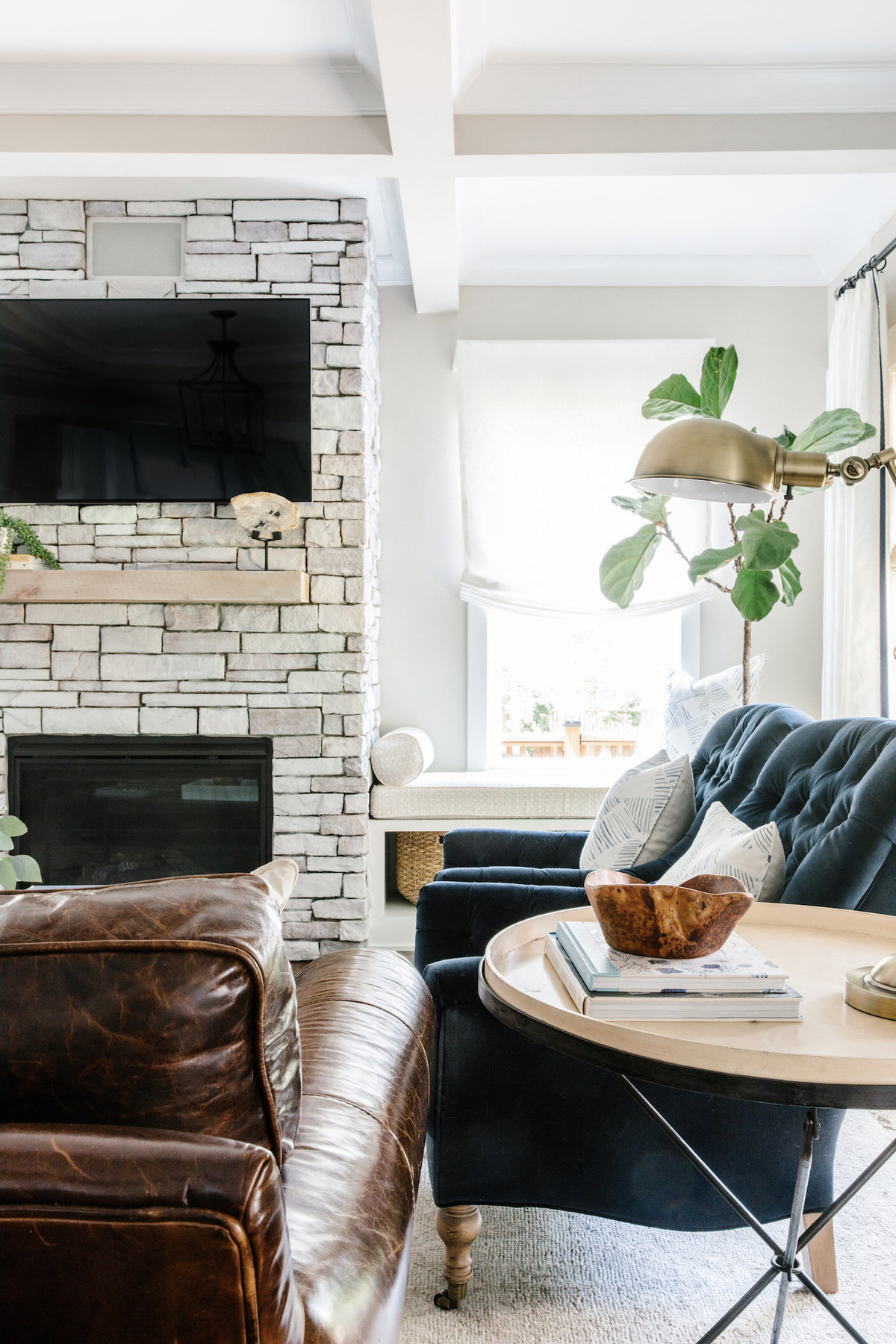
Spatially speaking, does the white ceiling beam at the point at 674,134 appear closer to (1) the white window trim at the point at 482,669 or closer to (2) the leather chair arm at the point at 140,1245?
(1) the white window trim at the point at 482,669

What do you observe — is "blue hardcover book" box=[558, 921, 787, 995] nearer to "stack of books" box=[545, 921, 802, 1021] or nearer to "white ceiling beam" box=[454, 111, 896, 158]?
"stack of books" box=[545, 921, 802, 1021]

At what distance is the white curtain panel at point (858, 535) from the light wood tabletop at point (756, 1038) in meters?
2.22

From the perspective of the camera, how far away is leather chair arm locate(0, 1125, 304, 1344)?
0.52 meters

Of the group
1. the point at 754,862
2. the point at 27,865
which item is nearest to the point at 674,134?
the point at 754,862

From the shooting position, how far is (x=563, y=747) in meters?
3.86

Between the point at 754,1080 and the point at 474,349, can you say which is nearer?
the point at 754,1080

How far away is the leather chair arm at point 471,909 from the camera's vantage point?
6.11ft

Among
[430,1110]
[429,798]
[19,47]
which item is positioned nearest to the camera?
[430,1110]

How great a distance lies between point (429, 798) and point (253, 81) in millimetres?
2332

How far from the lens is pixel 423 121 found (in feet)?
7.97

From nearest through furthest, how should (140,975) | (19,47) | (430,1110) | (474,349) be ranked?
(140,975), (430,1110), (19,47), (474,349)

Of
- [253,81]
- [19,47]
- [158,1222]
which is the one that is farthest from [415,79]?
[158,1222]

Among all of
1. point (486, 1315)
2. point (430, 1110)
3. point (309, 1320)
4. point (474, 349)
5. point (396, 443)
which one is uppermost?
point (474, 349)

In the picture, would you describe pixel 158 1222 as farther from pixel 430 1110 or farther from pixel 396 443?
pixel 396 443
